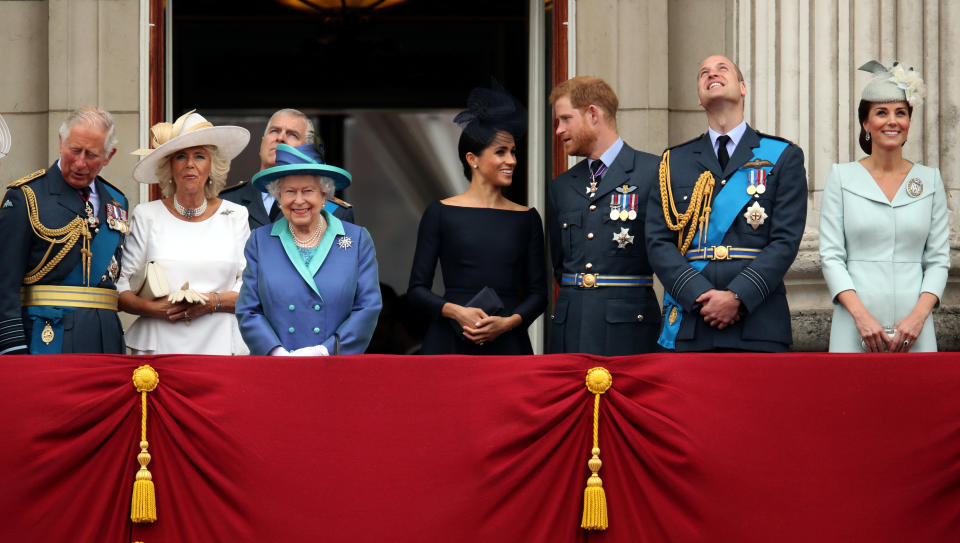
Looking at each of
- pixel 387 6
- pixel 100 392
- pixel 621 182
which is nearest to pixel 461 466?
pixel 100 392

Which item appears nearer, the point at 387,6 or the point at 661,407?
the point at 661,407

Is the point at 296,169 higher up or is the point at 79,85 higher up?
the point at 79,85

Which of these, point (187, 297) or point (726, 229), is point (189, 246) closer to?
point (187, 297)

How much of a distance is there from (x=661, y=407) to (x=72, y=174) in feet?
8.13

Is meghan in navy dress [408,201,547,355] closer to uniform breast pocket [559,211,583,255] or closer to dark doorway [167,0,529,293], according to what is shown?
uniform breast pocket [559,211,583,255]

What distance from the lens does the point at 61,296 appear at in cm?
542

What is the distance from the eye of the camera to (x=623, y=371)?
4.61m

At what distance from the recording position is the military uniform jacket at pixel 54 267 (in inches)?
205

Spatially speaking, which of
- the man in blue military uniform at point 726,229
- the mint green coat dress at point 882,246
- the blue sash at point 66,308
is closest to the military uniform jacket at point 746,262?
the man in blue military uniform at point 726,229

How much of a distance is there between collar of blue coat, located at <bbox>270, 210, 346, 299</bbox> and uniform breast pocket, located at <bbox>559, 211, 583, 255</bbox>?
993 millimetres

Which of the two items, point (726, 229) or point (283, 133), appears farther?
point (283, 133)

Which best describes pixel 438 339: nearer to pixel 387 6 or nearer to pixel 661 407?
pixel 661 407

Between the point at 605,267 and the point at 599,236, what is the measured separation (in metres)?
0.13

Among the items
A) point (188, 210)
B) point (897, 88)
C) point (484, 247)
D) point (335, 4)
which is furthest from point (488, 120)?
point (335, 4)
